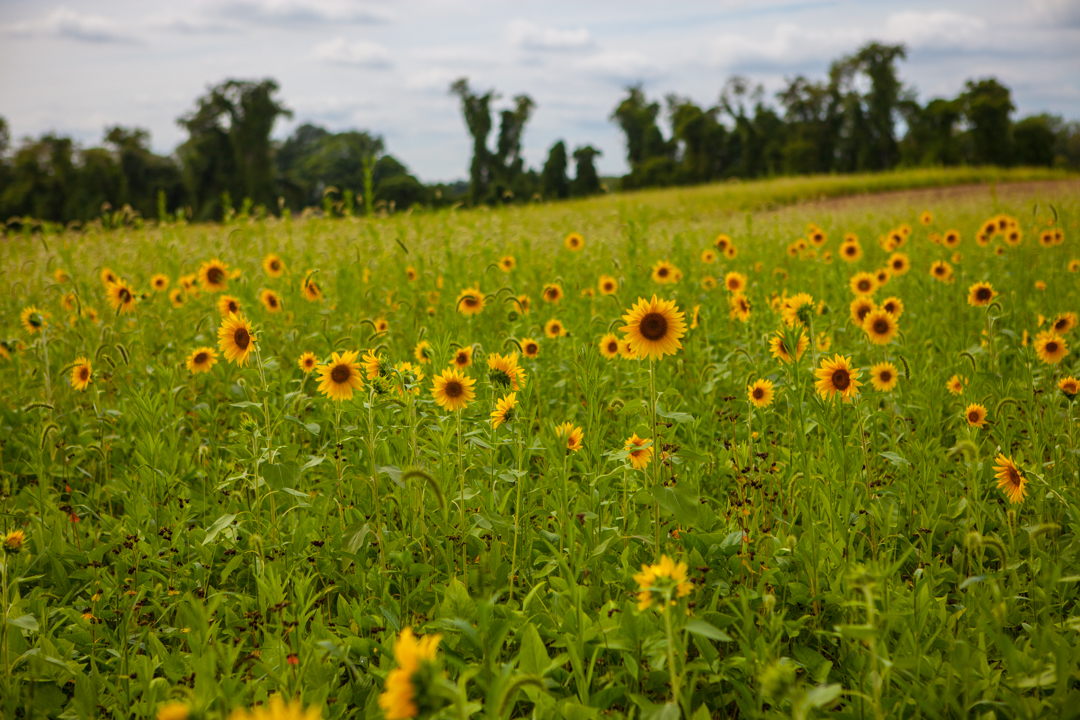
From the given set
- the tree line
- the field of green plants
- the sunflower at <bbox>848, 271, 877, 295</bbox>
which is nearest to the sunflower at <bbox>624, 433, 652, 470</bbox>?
the field of green plants

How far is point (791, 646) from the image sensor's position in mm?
1673

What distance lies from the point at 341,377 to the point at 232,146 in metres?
37.6

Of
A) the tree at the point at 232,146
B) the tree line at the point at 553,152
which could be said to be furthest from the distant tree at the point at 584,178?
the tree at the point at 232,146

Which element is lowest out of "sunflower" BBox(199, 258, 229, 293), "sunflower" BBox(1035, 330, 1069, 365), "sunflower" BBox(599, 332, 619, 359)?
"sunflower" BBox(1035, 330, 1069, 365)

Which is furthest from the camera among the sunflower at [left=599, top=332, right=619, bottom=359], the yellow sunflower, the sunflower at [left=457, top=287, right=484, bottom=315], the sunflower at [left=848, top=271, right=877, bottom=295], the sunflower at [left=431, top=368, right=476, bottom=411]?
the sunflower at [left=848, top=271, right=877, bottom=295]

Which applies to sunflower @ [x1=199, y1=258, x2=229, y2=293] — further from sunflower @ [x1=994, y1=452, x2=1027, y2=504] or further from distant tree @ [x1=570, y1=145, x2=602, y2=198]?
distant tree @ [x1=570, y1=145, x2=602, y2=198]

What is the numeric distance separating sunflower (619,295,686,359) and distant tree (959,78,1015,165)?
138ft

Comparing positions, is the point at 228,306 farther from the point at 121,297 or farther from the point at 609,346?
the point at 609,346

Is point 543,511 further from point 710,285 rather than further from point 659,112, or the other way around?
point 659,112

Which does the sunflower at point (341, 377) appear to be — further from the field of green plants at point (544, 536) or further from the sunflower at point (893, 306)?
the sunflower at point (893, 306)

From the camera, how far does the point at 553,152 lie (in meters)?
36.7

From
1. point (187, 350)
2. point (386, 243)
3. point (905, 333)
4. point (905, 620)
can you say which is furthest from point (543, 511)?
point (386, 243)

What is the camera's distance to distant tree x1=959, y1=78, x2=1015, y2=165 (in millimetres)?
34594

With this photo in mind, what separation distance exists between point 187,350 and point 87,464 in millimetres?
795
